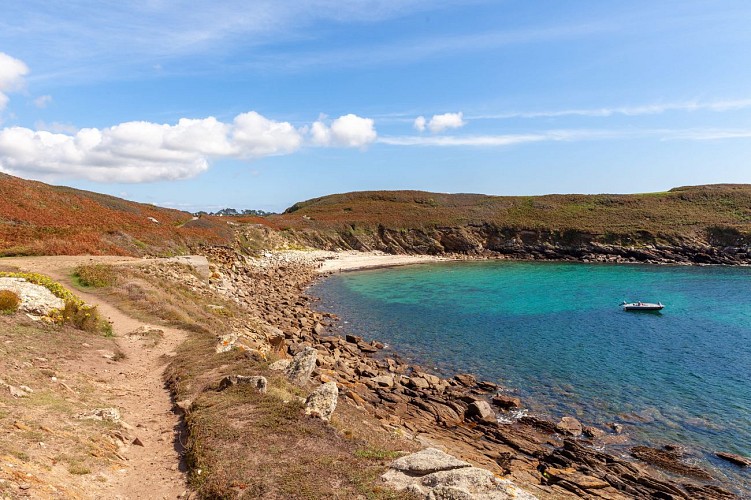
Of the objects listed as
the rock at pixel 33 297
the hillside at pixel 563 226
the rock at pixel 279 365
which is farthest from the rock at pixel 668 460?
the hillside at pixel 563 226

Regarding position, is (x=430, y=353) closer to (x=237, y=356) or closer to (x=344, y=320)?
(x=344, y=320)

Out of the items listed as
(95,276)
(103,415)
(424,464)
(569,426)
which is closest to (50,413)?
(103,415)

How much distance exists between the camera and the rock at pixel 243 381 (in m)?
11.9

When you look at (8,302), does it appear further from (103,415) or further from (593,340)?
(593,340)

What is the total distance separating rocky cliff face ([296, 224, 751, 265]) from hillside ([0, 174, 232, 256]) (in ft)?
113

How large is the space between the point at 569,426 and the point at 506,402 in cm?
303

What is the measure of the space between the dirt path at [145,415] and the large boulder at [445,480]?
4.38 m

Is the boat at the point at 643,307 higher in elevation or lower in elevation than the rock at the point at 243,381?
lower

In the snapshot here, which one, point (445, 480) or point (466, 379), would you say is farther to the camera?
point (466, 379)

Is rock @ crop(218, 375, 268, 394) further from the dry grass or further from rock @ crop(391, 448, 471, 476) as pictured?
rock @ crop(391, 448, 471, 476)

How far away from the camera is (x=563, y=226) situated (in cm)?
8612

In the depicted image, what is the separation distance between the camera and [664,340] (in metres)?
30.5

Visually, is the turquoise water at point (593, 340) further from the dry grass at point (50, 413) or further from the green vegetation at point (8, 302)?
the green vegetation at point (8, 302)

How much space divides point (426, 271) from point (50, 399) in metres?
58.6
